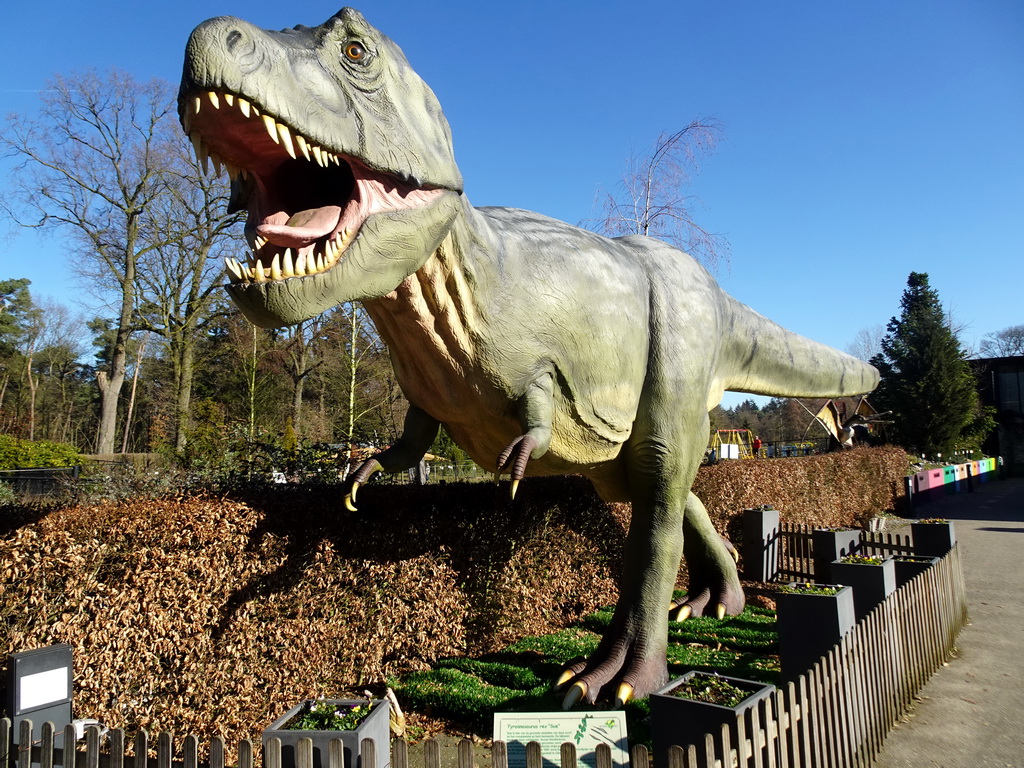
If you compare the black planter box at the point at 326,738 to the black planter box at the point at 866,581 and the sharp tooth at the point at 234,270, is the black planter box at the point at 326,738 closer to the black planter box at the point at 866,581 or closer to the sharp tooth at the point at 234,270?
the sharp tooth at the point at 234,270

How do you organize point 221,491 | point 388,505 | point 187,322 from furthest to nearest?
point 187,322 < point 388,505 < point 221,491

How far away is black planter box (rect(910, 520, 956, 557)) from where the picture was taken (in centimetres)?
745

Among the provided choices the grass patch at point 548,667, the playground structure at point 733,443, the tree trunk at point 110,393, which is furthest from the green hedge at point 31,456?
the playground structure at point 733,443

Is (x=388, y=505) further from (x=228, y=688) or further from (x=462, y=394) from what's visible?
(x=462, y=394)

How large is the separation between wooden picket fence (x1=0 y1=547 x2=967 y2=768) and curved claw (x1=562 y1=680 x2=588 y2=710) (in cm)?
100

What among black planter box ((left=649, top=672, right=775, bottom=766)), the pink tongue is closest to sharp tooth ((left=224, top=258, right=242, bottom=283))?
the pink tongue

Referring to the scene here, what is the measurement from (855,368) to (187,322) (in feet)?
55.0

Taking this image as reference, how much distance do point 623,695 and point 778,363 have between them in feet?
9.33

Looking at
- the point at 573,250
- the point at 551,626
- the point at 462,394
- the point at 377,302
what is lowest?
the point at 551,626

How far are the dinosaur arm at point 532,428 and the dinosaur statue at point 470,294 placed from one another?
0.04ft

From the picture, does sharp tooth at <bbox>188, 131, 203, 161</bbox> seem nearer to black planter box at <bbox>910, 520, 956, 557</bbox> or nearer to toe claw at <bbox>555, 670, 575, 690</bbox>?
toe claw at <bbox>555, 670, 575, 690</bbox>

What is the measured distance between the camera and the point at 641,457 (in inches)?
163

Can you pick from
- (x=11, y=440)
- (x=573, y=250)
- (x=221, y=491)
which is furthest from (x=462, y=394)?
(x=11, y=440)

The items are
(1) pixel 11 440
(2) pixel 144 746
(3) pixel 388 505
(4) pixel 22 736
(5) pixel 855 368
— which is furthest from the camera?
(1) pixel 11 440
